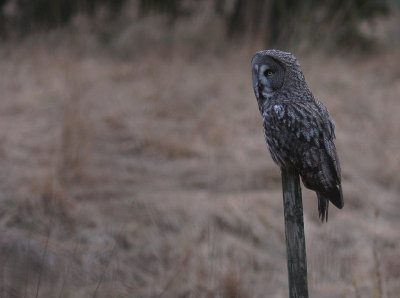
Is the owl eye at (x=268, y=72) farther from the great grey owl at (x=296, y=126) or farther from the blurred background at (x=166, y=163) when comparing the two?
the blurred background at (x=166, y=163)

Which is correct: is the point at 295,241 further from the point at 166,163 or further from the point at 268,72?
the point at 166,163

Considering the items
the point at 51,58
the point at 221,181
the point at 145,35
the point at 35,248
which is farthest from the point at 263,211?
the point at 145,35

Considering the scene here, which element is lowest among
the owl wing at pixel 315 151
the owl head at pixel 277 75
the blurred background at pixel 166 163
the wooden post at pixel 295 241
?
the blurred background at pixel 166 163

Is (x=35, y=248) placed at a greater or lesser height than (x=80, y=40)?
lesser

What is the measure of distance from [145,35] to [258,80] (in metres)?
4.92

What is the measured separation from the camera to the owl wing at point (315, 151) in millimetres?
1231

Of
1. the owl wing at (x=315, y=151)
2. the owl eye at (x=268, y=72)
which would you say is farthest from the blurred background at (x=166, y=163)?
the owl eye at (x=268, y=72)

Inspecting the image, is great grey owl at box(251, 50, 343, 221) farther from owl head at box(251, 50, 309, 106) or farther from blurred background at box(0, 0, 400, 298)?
blurred background at box(0, 0, 400, 298)

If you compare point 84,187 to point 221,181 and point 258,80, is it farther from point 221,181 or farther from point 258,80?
point 258,80

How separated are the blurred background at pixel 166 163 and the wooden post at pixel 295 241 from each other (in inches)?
21.3

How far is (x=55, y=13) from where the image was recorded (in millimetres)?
5707

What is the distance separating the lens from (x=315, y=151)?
123 cm

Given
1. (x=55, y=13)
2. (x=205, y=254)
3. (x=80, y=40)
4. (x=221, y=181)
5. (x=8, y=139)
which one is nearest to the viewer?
(x=205, y=254)

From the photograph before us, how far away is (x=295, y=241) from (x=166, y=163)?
227 centimetres
